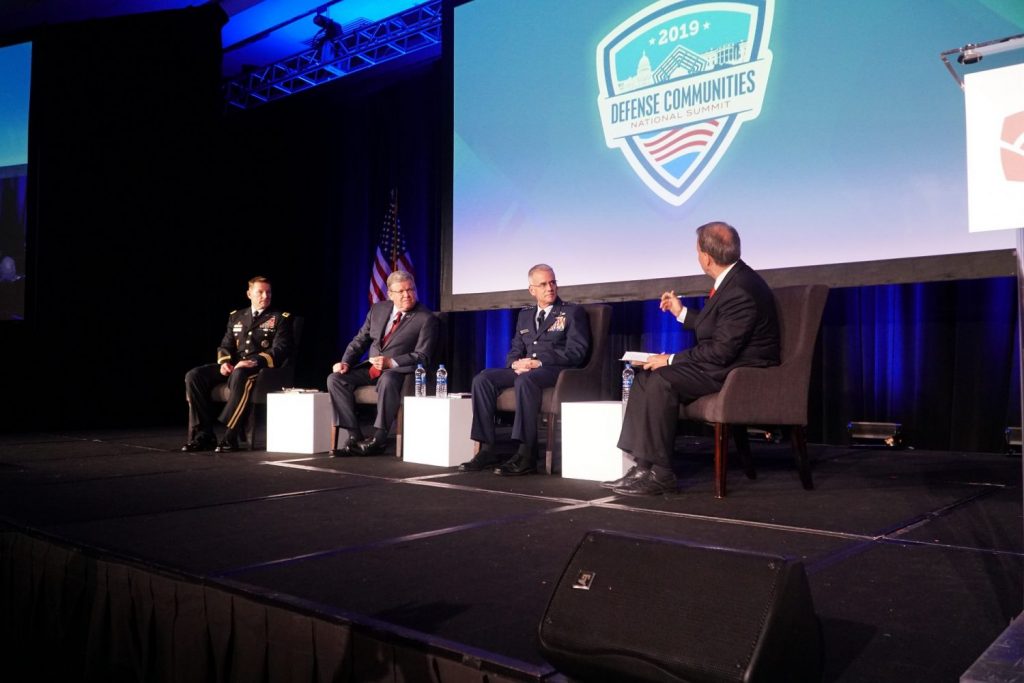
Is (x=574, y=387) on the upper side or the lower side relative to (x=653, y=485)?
upper

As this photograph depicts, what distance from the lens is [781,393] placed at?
3.21 meters

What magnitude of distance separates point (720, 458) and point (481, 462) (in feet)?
4.42

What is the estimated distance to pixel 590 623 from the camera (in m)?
1.16

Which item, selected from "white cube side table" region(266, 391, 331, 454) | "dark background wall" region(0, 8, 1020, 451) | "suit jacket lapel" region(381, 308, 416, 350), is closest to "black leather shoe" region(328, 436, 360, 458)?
"white cube side table" region(266, 391, 331, 454)

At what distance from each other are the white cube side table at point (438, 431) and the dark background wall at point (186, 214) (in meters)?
2.08

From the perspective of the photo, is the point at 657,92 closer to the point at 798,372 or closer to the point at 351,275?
the point at 798,372

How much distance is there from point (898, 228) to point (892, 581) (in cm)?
261

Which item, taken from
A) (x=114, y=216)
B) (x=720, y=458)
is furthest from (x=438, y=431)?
(x=114, y=216)

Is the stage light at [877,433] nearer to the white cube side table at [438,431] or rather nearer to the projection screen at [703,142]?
the projection screen at [703,142]

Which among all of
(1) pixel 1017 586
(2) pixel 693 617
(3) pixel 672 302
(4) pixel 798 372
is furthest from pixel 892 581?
(3) pixel 672 302

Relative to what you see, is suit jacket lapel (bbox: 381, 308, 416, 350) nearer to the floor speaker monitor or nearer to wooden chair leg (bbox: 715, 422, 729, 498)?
wooden chair leg (bbox: 715, 422, 729, 498)

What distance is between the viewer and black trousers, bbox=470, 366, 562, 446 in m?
3.84

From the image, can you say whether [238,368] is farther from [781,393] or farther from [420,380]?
[781,393]

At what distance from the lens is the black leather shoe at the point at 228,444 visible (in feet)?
16.0
